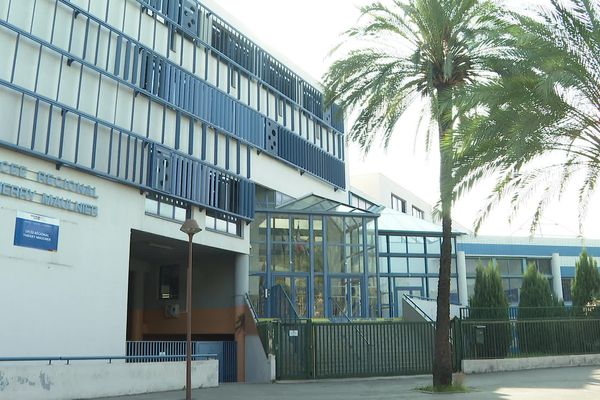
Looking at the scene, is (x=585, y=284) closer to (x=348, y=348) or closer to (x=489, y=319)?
(x=489, y=319)

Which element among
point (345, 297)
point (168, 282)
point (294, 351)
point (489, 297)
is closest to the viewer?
point (294, 351)

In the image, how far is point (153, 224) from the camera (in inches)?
833

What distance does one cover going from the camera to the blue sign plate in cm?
1627

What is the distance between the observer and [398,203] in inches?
2559

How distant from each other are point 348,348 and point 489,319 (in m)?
5.80

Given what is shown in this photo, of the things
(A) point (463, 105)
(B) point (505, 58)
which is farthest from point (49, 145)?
(B) point (505, 58)

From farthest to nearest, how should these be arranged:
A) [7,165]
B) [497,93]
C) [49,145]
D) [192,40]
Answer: [192,40] → [49,145] → [7,165] → [497,93]

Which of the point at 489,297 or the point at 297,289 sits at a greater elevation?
the point at 297,289

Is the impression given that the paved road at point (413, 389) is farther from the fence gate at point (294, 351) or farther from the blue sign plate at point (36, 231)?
the blue sign plate at point (36, 231)

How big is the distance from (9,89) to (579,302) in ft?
79.8

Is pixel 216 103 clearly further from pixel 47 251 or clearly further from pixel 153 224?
pixel 47 251

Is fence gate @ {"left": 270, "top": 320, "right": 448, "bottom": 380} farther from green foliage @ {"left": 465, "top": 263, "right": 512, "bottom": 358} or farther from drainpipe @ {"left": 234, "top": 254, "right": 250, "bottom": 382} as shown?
drainpipe @ {"left": 234, "top": 254, "right": 250, "bottom": 382}

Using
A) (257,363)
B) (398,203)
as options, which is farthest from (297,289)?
(398,203)

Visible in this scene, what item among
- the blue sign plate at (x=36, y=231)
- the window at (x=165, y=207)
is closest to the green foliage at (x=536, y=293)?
the window at (x=165, y=207)
